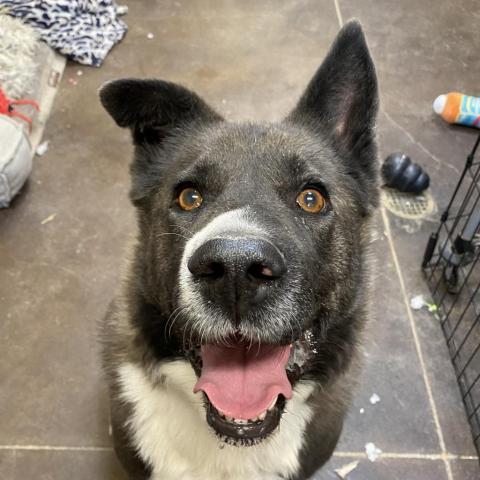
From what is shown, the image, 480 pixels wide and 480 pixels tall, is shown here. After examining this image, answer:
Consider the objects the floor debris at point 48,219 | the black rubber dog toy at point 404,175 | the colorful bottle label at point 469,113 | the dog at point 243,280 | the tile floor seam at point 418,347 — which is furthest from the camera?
the colorful bottle label at point 469,113

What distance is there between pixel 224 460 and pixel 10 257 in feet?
4.86

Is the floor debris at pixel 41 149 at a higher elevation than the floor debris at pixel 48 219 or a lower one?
higher

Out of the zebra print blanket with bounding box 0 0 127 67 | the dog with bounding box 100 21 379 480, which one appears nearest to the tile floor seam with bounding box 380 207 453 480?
the dog with bounding box 100 21 379 480

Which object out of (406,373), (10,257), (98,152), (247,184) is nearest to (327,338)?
(247,184)

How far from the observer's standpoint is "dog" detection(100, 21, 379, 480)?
130cm

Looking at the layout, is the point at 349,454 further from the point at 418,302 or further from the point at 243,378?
the point at 243,378

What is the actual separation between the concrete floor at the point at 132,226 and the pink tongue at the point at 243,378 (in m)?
0.92

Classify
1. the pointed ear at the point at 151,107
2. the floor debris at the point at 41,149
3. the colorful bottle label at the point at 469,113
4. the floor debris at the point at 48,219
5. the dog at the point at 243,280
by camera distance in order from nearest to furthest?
the dog at the point at 243,280, the pointed ear at the point at 151,107, the floor debris at the point at 48,219, the floor debris at the point at 41,149, the colorful bottle label at the point at 469,113

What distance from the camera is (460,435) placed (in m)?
2.32

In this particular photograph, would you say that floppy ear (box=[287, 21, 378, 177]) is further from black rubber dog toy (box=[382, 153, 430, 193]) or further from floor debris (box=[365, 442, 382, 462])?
black rubber dog toy (box=[382, 153, 430, 193])

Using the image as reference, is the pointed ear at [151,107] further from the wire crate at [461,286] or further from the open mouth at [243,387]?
the wire crate at [461,286]

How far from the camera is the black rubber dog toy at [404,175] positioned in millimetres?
2977

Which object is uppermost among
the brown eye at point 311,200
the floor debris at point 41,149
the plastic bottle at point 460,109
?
the brown eye at point 311,200

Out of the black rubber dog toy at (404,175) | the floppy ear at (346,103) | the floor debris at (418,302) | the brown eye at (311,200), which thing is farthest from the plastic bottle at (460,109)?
the brown eye at (311,200)
